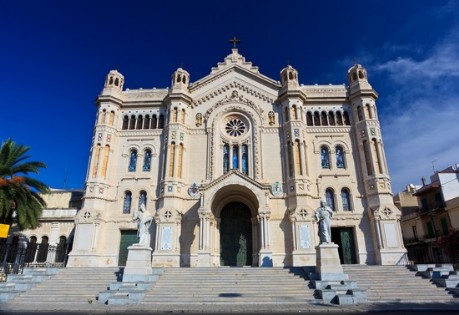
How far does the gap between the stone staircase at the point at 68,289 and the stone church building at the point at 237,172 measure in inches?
205

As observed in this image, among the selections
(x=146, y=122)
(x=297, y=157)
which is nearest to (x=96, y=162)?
(x=146, y=122)

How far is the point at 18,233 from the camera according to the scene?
25.8 meters

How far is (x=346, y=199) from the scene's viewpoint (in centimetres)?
2475

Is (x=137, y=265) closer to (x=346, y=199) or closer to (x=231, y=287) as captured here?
(x=231, y=287)

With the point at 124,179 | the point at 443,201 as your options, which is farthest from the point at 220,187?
the point at 443,201

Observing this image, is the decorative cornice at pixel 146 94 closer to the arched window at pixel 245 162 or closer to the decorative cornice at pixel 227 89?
the decorative cornice at pixel 227 89

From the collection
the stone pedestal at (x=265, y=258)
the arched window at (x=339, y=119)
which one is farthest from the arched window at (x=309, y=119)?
the stone pedestal at (x=265, y=258)

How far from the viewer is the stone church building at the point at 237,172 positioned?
74.7ft

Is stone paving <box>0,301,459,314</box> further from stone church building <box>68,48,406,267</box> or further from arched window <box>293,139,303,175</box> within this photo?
arched window <box>293,139,303,175</box>

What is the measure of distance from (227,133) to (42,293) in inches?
704

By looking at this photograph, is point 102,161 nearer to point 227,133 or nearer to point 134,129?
point 134,129

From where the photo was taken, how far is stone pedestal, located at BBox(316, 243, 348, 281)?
49.7 ft

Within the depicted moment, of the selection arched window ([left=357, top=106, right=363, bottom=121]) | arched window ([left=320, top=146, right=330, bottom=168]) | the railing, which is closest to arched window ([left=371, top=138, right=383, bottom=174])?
arched window ([left=357, top=106, right=363, bottom=121])

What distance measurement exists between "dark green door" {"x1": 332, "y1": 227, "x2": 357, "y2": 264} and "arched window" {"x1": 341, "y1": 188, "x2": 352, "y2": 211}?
1650 mm
